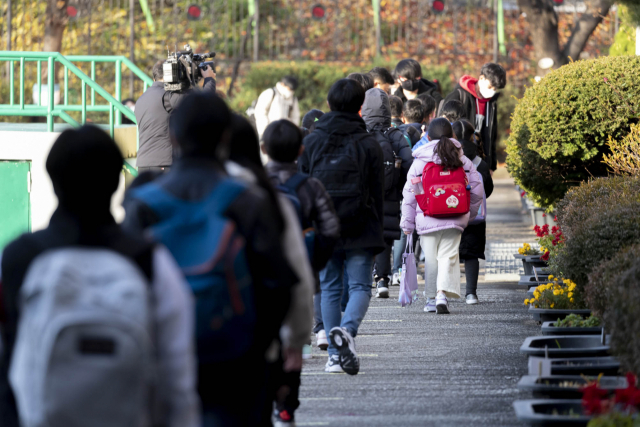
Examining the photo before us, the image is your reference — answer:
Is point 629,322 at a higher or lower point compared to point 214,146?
lower

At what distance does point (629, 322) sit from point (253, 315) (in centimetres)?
220

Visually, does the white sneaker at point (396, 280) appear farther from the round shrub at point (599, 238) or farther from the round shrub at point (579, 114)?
the round shrub at point (599, 238)

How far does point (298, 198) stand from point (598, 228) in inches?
93.8

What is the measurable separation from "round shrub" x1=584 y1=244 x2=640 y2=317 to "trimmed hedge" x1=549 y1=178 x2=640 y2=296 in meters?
0.42

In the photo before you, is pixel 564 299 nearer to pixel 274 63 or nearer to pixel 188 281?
pixel 188 281

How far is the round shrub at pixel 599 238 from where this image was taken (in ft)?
20.4

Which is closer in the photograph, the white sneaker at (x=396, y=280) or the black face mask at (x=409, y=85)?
the white sneaker at (x=396, y=280)

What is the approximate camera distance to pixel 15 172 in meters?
11.0

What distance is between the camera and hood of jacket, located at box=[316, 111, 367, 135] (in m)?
6.19

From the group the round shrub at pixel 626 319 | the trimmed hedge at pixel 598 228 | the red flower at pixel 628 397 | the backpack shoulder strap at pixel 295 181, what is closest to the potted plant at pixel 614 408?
the red flower at pixel 628 397

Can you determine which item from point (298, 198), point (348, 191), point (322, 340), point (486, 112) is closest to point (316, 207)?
point (298, 198)

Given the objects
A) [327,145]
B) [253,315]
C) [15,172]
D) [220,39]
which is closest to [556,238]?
[327,145]

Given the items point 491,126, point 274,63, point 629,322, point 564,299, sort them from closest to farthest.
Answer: point 629,322, point 564,299, point 491,126, point 274,63

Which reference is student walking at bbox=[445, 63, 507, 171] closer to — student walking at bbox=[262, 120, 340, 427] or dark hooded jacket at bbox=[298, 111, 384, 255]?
dark hooded jacket at bbox=[298, 111, 384, 255]
